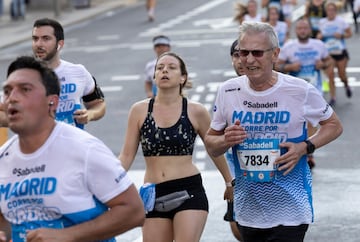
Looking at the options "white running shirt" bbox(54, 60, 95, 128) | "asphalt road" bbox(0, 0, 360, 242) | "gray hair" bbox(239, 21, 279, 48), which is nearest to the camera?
"gray hair" bbox(239, 21, 279, 48)

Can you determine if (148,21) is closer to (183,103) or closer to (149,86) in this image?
(149,86)

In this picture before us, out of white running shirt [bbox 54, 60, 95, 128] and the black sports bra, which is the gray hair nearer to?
the black sports bra

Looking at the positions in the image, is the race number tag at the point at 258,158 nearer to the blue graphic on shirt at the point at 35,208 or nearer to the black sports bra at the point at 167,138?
the black sports bra at the point at 167,138

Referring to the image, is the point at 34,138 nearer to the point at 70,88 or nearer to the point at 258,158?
the point at 258,158

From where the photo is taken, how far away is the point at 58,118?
957 cm

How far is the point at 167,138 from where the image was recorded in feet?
29.3

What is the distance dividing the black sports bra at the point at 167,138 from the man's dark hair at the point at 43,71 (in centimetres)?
337

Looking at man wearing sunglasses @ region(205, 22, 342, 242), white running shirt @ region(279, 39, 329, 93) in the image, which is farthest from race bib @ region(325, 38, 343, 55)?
man wearing sunglasses @ region(205, 22, 342, 242)

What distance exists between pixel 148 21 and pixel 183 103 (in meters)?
A: 31.0

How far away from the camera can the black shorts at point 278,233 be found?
779 cm

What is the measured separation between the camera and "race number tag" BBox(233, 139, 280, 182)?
25.4 feet

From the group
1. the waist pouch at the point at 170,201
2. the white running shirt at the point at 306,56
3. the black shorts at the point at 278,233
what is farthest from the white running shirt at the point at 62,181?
the white running shirt at the point at 306,56

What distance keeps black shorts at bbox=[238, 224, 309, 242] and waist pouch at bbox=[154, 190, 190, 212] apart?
0.97 metres

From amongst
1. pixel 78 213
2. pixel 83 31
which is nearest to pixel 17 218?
pixel 78 213
